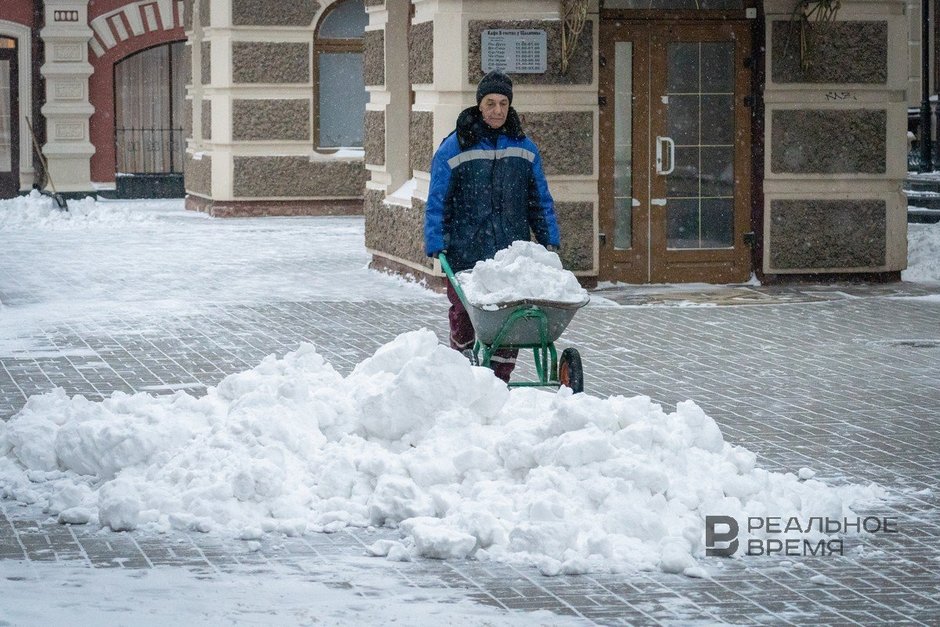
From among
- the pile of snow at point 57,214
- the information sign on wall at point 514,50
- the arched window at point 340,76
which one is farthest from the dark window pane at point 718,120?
the pile of snow at point 57,214

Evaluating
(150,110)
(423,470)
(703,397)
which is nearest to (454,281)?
(703,397)

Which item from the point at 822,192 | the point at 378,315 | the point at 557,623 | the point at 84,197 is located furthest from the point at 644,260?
the point at 84,197

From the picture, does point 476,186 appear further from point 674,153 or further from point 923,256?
point 923,256

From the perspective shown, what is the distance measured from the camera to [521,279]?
28.5 feet

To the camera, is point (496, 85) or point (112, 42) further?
point (112, 42)

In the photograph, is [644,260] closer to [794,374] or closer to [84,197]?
[794,374]

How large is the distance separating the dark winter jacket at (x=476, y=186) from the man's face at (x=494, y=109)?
71 mm

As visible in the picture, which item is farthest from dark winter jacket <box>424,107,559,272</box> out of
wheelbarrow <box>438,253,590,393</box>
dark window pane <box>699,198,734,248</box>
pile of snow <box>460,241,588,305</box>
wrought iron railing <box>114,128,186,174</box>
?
wrought iron railing <box>114,128,186,174</box>

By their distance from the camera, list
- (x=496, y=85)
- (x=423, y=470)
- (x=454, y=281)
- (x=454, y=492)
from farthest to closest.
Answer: (x=496, y=85) → (x=454, y=281) → (x=423, y=470) → (x=454, y=492)

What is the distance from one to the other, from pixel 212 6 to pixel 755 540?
19.9 meters

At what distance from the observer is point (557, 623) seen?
563 centimetres

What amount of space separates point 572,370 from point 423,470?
6.85 feet

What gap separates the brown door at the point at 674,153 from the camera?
15.5 metres

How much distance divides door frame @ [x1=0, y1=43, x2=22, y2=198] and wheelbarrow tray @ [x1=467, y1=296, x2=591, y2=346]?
70.5 feet
